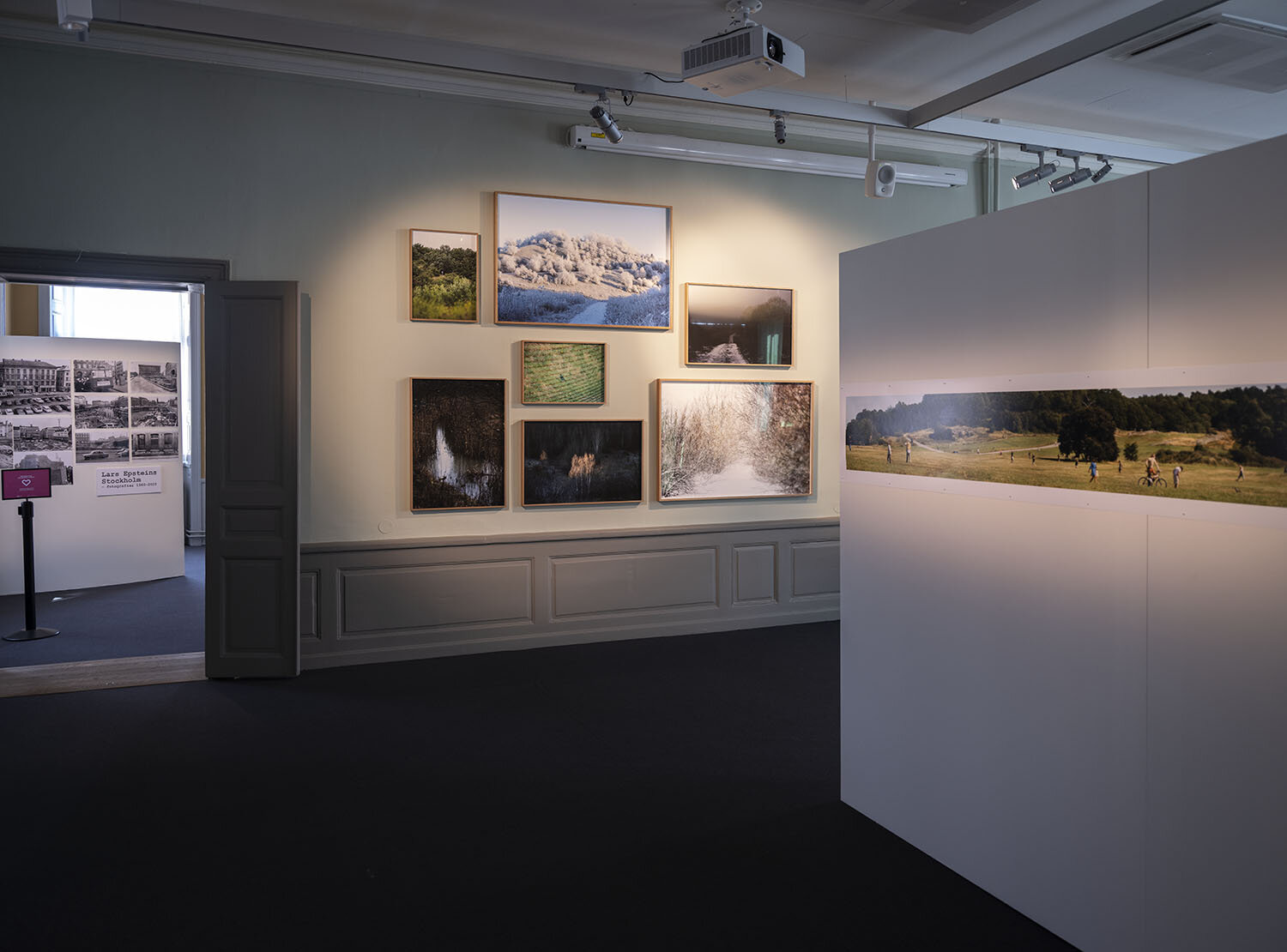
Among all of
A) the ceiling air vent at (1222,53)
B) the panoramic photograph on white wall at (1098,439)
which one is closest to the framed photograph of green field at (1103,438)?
the panoramic photograph on white wall at (1098,439)

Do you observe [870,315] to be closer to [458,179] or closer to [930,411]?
[930,411]

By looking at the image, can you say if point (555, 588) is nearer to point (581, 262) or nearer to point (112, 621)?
point (581, 262)

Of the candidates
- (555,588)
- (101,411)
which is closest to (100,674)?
(555,588)

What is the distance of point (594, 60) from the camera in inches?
248

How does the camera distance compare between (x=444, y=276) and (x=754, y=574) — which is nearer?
(x=444, y=276)

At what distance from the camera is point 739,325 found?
24.1ft

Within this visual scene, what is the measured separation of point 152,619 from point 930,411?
7003 mm

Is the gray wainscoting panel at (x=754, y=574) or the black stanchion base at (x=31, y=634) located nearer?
the black stanchion base at (x=31, y=634)

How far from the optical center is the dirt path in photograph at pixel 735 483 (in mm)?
7297

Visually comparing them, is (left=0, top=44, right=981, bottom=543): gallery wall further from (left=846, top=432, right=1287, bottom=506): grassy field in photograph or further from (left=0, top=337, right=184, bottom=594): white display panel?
(left=0, top=337, right=184, bottom=594): white display panel

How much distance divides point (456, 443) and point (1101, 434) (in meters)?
4.67

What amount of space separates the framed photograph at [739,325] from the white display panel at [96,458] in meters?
6.14

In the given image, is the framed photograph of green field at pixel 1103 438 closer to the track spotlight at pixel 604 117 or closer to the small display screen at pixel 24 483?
the track spotlight at pixel 604 117

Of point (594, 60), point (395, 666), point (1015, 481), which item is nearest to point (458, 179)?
point (594, 60)
